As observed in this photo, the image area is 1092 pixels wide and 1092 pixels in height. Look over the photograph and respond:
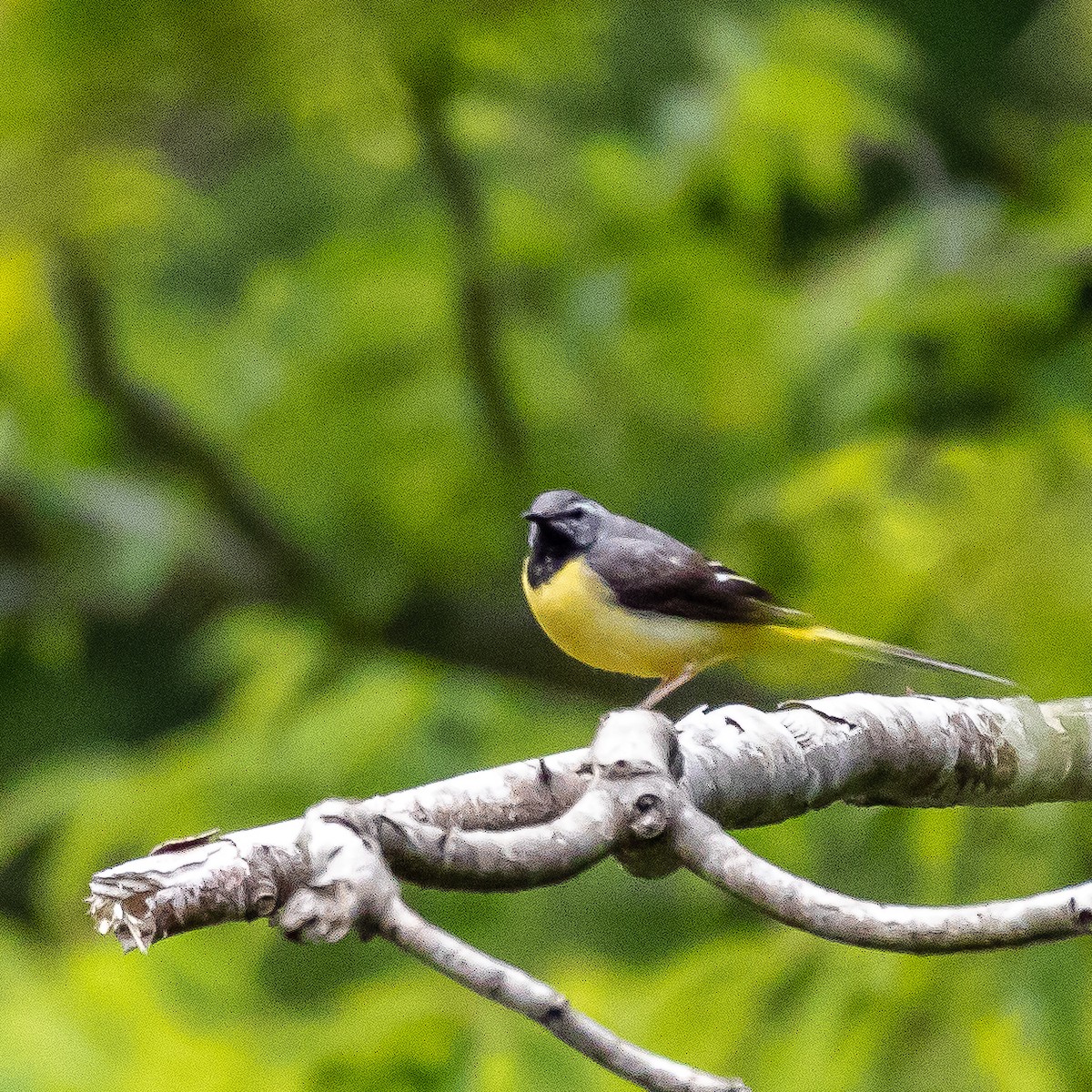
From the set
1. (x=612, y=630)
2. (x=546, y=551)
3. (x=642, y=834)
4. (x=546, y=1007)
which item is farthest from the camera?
(x=546, y=551)

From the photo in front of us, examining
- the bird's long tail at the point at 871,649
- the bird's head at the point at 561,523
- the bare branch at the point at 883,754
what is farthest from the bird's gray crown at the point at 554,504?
the bare branch at the point at 883,754

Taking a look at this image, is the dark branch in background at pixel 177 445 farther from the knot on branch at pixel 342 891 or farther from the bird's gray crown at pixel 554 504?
the knot on branch at pixel 342 891

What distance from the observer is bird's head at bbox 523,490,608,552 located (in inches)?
166

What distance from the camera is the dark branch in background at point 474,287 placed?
5789mm

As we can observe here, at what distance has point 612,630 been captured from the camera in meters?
3.86

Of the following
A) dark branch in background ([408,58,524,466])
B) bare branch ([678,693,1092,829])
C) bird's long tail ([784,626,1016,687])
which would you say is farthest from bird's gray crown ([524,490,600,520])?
dark branch in background ([408,58,524,466])

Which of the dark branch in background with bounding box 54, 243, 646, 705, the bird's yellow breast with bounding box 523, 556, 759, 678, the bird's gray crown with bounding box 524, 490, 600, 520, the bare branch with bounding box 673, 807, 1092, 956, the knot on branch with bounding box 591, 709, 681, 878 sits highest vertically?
the dark branch in background with bounding box 54, 243, 646, 705

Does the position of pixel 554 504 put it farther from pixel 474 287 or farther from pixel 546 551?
pixel 474 287

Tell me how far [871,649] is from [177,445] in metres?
3.52

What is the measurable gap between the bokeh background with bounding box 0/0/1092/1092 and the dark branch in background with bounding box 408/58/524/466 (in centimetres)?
2

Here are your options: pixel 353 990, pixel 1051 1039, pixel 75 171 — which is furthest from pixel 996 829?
pixel 75 171

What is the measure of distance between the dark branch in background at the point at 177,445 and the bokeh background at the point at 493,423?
0.10 ft

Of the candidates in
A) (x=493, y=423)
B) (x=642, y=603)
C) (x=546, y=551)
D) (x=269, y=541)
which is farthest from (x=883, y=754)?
(x=269, y=541)

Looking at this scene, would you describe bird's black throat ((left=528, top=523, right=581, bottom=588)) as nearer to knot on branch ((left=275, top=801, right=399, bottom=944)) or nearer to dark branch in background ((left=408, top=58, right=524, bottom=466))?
dark branch in background ((left=408, top=58, right=524, bottom=466))
